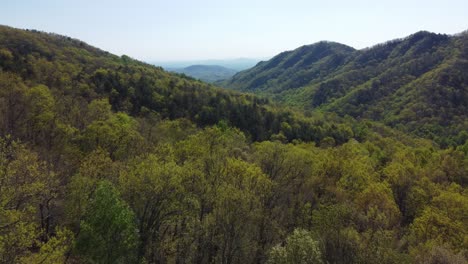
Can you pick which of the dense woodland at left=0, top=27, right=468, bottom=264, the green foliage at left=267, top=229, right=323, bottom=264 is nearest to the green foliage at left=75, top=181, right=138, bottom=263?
the dense woodland at left=0, top=27, right=468, bottom=264

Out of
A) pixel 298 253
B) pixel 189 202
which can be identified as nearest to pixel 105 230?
pixel 189 202

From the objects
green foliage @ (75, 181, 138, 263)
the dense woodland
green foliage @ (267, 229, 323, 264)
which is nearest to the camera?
green foliage @ (267, 229, 323, 264)

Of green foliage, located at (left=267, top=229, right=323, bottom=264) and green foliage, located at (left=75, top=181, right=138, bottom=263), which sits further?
green foliage, located at (left=75, top=181, right=138, bottom=263)

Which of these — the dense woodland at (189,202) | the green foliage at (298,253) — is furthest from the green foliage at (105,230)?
the green foliage at (298,253)

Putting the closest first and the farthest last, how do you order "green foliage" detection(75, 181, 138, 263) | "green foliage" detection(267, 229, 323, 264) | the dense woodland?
"green foliage" detection(267, 229, 323, 264) < the dense woodland < "green foliage" detection(75, 181, 138, 263)

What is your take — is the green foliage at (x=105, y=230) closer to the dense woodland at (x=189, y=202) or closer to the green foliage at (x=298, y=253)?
the dense woodland at (x=189, y=202)

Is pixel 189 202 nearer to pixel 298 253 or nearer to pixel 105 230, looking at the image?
pixel 105 230

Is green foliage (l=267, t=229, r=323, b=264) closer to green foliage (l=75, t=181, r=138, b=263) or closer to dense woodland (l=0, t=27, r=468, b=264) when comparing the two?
dense woodland (l=0, t=27, r=468, b=264)

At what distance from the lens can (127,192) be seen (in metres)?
35.8

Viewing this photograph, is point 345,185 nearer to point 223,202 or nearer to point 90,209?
point 223,202

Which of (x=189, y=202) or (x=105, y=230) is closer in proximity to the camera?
(x=105, y=230)

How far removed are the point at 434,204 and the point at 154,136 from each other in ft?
180

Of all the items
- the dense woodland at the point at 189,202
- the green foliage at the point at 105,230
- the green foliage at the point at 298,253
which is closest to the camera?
the green foliage at the point at 298,253

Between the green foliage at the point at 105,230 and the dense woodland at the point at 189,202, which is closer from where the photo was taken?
the dense woodland at the point at 189,202
